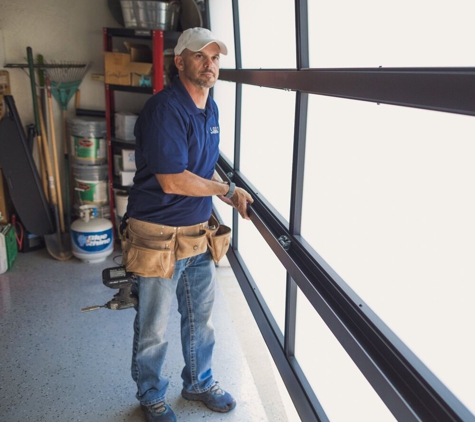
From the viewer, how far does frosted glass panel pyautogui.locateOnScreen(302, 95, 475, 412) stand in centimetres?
99

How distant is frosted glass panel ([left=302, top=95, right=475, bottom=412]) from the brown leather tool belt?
0.64 m

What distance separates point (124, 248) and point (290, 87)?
1.01 m

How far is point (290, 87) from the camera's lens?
1.77 metres

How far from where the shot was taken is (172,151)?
1801 millimetres

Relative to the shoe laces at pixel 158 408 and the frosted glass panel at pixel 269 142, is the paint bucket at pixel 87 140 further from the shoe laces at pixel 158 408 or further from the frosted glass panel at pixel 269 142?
the shoe laces at pixel 158 408

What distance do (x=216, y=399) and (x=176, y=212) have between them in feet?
3.22

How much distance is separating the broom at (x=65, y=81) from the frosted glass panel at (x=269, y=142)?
1.93 m

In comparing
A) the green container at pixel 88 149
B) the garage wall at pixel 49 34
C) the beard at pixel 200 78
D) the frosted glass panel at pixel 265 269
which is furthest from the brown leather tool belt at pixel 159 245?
the garage wall at pixel 49 34

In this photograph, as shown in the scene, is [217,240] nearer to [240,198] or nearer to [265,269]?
[240,198]

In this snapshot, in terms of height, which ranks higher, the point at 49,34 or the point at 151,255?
the point at 49,34

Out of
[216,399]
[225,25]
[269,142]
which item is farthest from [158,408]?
[225,25]

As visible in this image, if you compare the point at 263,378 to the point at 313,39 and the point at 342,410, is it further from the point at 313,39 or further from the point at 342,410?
the point at 313,39

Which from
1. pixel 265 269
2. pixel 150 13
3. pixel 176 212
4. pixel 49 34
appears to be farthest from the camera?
pixel 49 34

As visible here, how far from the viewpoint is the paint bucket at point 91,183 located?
4258 millimetres
